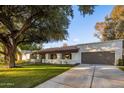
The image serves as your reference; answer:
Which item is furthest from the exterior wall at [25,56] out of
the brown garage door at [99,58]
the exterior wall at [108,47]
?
the brown garage door at [99,58]

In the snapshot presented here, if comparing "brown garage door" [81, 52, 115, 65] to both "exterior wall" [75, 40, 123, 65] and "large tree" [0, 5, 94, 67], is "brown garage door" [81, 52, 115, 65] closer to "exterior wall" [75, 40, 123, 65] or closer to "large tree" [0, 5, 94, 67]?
Result: "exterior wall" [75, 40, 123, 65]

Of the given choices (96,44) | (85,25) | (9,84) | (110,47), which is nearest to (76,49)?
(96,44)

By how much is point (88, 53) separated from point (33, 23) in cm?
845

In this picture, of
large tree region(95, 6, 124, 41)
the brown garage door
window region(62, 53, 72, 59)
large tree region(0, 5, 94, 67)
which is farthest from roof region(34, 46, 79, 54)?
large tree region(0, 5, 94, 67)

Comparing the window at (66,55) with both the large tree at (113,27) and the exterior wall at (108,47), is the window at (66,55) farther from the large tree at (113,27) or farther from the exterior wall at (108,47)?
the large tree at (113,27)

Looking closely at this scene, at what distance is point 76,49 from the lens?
27969 mm

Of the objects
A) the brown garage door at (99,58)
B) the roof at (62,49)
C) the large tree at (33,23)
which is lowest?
the brown garage door at (99,58)

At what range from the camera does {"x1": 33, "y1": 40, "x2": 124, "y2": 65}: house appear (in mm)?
23859

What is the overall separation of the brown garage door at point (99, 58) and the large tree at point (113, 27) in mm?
4097

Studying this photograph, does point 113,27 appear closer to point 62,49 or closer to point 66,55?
point 66,55

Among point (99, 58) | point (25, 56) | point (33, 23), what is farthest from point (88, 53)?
point (25, 56)

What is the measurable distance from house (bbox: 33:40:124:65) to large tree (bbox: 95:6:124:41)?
11.0 feet

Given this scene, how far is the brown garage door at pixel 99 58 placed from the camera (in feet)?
77.9
